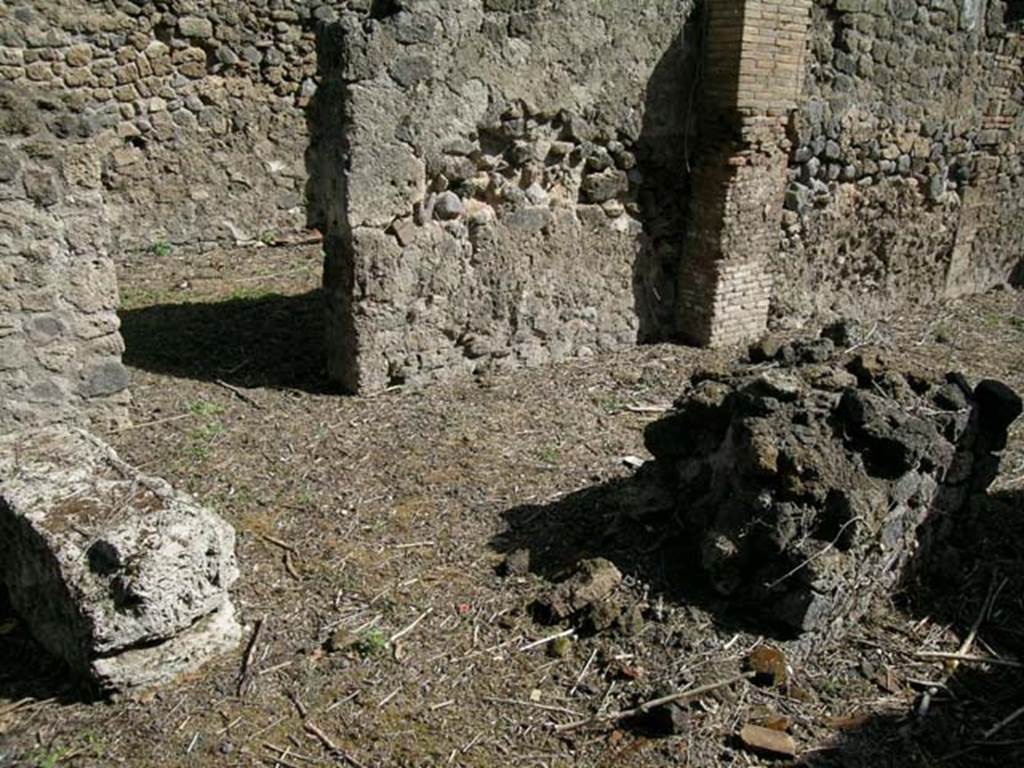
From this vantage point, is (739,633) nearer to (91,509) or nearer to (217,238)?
(91,509)

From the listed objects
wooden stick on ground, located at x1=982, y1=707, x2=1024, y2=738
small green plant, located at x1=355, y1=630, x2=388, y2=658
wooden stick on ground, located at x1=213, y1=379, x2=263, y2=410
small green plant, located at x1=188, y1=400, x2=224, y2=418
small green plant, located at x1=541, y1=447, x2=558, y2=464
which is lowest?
wooden stick on ground, located at x1=982, y1=707, x2=1024, y2=738

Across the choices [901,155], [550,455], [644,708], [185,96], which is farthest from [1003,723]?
[185,96]

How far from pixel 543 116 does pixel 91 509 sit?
369 cm

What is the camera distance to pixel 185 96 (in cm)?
860

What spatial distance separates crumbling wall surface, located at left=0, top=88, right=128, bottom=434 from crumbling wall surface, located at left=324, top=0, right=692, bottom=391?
4.36 ft

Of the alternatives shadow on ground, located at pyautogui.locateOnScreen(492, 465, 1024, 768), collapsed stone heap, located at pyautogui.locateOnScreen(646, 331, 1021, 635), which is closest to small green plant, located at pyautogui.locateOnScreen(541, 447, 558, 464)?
shadow on ground, located at pyautogui.locateOnScreen(492, 465, 1024, 768)

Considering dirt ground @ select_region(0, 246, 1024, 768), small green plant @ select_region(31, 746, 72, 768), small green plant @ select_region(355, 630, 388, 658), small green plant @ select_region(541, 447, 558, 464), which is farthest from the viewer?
small green plant @ select_region(541, 447, 558, 464)

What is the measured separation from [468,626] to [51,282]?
2794 mm

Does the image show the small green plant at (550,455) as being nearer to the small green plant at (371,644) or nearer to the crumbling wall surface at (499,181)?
the crumbling wall surface at (499,181)

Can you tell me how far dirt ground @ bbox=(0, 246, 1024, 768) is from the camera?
3.14 m

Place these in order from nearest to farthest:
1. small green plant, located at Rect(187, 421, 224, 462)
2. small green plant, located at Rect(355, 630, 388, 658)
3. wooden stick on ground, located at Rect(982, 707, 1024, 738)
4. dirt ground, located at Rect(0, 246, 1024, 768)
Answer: dirt ground, located at Rect(0, 246, 1024, 768), wooden stick on ground, located at Rect(982, 707, 1024, 738), small green plant, located at Rect(355, 630, 388, 658), small green plant, located at Rect(187, 421, 224, 462)

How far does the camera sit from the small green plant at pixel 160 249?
28.9 feet

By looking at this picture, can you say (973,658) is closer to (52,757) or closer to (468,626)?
(468,626)

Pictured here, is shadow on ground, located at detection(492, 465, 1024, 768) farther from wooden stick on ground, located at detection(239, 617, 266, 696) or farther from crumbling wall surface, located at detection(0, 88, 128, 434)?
crumbling wall surface, located at detection(0, 88, 128, 434)
